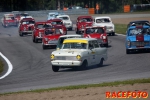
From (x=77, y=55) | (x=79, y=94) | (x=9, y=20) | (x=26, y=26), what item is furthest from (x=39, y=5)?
(x=79, y=94)

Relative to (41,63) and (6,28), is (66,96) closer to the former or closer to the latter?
(41,63)

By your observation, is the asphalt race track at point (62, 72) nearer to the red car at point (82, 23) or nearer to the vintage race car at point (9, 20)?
the red car at point (82, 23)

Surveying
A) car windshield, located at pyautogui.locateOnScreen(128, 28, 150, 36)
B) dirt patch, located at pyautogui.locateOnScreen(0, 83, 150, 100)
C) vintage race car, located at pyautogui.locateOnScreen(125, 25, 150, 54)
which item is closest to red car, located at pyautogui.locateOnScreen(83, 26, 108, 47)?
car windshield, located at pyautogui.locateOnScreen(128, 28, 150, 36)

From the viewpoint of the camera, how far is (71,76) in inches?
822

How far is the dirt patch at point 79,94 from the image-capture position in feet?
45.3

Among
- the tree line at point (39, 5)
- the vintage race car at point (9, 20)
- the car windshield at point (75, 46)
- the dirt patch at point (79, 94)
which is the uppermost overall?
the dirt patch at point (79, 94)

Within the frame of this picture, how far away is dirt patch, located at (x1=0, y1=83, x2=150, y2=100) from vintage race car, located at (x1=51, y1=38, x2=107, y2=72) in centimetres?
717

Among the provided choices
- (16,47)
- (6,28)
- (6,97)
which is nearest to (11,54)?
(16,47)

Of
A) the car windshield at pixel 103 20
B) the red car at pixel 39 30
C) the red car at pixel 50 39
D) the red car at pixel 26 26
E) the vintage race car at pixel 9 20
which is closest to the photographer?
the red car at pixel 50 39

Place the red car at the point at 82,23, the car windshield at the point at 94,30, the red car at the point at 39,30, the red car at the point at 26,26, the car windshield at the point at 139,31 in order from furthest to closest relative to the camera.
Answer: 1. the red car at the point at 26,26
2. the red car at the point at 82,23
3. the red car at the point at 39,30
4. the car windshield at the point at 94,30
5. the car windshield at the point at 139,31

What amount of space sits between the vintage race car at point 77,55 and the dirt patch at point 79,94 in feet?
23.5

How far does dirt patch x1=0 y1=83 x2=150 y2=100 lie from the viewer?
13.8 m

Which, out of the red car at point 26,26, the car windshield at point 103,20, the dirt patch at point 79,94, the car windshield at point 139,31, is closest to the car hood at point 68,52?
the dirt patch at point 79,94

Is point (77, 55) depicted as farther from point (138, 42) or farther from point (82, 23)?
point (82, 23)
